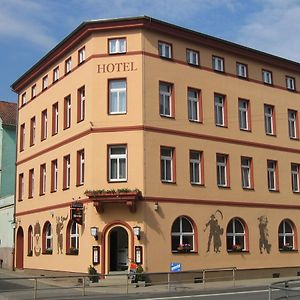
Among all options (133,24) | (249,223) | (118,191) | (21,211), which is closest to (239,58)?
(133,24)

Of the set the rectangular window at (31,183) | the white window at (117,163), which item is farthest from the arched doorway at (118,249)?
the rectangular window at (31,183)

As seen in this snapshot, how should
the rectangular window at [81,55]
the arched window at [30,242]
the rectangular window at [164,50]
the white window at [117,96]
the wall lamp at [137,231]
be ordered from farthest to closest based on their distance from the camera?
the arched window at [30,242]
the rectangular window at [81,55]
the rectangular window at [164,50]
the white window at [117,96]
the wall lamp at [137,231]

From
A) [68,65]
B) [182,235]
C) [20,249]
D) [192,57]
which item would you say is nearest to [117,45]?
[192,57]

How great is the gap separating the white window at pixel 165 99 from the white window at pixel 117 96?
6.60 feet

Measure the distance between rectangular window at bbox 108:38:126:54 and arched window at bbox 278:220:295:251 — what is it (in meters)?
14.6

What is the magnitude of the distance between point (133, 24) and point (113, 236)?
36.7 ft

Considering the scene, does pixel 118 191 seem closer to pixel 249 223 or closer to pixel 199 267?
pixel 199 267

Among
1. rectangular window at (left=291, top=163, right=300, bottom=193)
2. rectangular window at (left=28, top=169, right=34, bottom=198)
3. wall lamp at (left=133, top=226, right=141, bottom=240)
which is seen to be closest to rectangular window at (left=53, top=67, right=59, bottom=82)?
rectangular window at (left=28, top=169, right=34, bottom=198)

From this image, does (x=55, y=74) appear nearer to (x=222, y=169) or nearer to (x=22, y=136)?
(x=22, y=136)

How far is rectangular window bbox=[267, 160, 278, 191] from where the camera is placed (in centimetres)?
3381

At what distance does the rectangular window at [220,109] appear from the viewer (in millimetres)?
31766

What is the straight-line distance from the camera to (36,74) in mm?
36781

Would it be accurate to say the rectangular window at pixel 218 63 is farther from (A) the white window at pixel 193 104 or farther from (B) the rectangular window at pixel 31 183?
(B) the rectangular window at pixel 31 183

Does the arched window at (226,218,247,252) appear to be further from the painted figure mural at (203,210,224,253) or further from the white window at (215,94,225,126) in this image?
the white window at (215,94,225,126)
